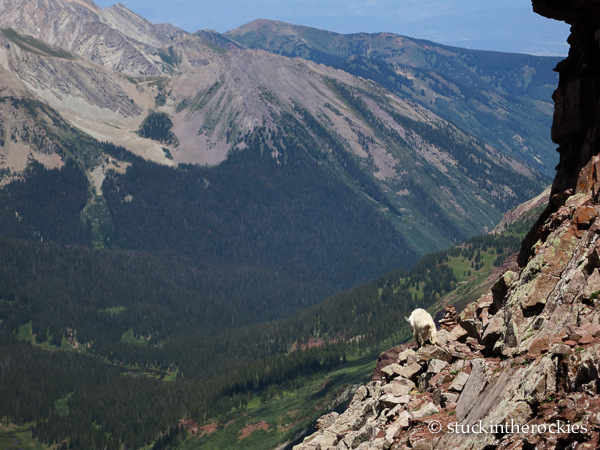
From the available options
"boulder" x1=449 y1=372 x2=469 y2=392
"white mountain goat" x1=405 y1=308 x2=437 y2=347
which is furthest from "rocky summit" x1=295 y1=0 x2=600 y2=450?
"white mountain goat" x1=405 y1=308 x2=437 y2=347

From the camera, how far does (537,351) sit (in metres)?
31.2

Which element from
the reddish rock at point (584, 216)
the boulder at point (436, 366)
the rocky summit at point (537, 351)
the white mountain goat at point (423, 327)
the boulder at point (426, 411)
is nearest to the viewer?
the rocky summit at point (537, 351)

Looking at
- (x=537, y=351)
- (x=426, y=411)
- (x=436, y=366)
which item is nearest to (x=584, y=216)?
(x=537, y=351)

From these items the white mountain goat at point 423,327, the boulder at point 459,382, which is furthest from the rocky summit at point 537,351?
the white mountain goat at point 423,327

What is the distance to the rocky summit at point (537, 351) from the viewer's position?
1062 inches

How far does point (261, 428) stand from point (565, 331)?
176779 millimetres

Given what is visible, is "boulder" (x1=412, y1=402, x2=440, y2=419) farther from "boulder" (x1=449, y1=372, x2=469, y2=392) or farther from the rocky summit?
"boulder" (x1=449, y1=372, x2=469, y2=392)

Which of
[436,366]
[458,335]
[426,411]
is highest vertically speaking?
[458,335]

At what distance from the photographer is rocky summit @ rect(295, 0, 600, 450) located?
27.0m

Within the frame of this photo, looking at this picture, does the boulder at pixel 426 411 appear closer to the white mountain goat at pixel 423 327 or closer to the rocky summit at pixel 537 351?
the rocky summit at pixel 537 351

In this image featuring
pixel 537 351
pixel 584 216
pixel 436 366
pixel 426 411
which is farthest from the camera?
pixel 436 366

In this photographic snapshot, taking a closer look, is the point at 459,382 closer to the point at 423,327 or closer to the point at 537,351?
the point at 537,351

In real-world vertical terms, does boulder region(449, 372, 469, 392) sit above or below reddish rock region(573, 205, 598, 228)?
below

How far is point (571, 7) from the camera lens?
1742 inches
